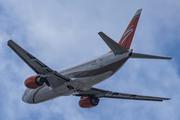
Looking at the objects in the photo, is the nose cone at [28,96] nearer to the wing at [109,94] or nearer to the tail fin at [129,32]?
the wing at [109,94]

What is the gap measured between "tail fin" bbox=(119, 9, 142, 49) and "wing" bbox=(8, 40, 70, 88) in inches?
270

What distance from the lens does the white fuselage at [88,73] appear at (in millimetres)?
28297

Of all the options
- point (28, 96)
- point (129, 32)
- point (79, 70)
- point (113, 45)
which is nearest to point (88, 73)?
point (79, 70)

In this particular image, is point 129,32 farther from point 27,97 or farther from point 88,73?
point 27,97

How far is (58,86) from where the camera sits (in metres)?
30.9

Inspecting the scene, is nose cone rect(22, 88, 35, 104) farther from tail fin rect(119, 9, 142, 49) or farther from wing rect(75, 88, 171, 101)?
tail fin rect(119, 9, 142, 49)

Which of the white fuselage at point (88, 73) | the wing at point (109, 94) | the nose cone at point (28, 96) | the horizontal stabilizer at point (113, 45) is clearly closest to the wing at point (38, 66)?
the white fuselage at point (88, 73)

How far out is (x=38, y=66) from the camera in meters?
28.5

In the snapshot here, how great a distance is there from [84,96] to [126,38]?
1154 cm

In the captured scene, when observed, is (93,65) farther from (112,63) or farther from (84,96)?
(84,96)

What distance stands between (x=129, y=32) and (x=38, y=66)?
31.3ft

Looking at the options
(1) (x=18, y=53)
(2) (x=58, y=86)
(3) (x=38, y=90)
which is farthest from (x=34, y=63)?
(3) (x=38, y=90)

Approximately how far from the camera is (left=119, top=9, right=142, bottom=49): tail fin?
2849cm

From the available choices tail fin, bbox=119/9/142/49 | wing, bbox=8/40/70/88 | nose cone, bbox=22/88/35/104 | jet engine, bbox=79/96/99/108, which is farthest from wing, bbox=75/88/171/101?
tail fin, bbox=119/9/142/49
